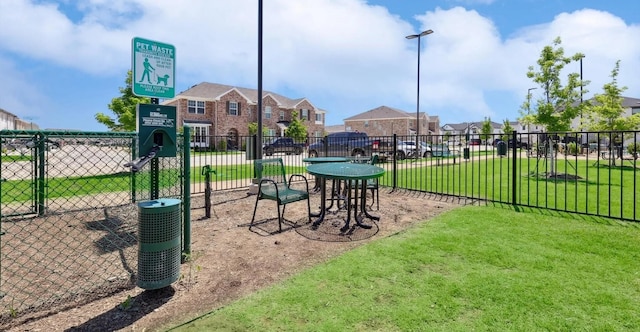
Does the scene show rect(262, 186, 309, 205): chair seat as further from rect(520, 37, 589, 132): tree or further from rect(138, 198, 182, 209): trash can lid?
rect(520, 37, 589, 132): tree

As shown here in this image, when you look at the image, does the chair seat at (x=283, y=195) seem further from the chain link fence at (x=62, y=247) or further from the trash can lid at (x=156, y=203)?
the trash can lid at (x=156, y=203)

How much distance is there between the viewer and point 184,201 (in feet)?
12.2

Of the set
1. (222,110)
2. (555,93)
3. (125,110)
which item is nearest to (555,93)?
(555,93)

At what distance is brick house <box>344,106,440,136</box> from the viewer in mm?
57475

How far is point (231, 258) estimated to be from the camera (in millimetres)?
4090

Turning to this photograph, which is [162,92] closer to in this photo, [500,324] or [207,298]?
[207,298]

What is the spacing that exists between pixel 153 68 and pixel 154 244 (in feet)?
7.47

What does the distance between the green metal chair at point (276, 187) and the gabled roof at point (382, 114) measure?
53.7 metres

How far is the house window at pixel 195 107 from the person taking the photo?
36219 mm

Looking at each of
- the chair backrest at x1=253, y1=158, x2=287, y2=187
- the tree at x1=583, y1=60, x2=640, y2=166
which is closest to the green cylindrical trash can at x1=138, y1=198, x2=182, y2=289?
the chair backrest at x1=253, y1=158, x2=287, y2=187

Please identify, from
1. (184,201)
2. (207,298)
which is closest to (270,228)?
(184,201)

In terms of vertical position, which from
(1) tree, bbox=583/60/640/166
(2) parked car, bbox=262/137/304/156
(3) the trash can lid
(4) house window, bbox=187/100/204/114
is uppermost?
(4) house window, bbox=187/100/204/114

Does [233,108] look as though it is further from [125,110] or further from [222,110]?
[125,110]

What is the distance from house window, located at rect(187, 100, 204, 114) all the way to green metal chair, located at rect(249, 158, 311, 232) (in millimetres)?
33369
